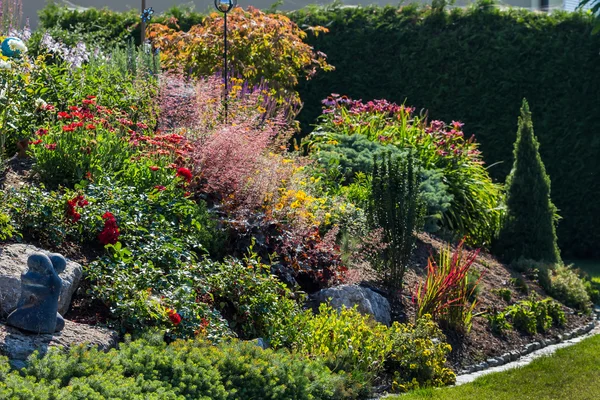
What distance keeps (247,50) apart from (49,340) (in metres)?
7.05

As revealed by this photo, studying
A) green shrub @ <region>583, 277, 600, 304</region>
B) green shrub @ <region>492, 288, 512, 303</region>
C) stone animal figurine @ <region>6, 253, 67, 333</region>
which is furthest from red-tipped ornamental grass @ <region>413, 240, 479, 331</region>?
stone animal figurine @ <region>6, 253, 67, 333</region>

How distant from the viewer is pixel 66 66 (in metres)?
8.62

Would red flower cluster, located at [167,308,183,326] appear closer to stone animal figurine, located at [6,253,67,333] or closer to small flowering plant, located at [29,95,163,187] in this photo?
stone animal figurine, located at [6,253,67,333]

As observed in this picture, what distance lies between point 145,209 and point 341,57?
6967 millimetres

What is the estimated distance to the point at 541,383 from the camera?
6.23 meters

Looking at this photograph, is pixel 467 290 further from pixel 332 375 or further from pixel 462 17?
pixel 462 17

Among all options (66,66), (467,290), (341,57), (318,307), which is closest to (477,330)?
(467,290)

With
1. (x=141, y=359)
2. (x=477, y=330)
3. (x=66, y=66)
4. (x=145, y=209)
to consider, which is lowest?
(x=477, y=330)

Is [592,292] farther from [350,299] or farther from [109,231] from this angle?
[109,231]

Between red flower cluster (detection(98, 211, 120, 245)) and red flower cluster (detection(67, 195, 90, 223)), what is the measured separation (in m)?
0.19

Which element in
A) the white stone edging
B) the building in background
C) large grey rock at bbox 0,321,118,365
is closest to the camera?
large grey rock at bbox 0,321,118,365

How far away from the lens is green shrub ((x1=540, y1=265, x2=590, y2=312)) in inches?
350

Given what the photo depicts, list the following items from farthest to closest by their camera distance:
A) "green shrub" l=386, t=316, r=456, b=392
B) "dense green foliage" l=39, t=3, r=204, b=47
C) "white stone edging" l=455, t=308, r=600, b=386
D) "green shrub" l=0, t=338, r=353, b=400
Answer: "dense green foliage" l=39, t=3, r=204, b=47 → "white stone edging" l=455, t=308, r=600, b=386 → "green shrub" l=386, t=316, r=456, b=392 → "green shrub" l=0, t=338, r=353, b=400

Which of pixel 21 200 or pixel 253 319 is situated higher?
pixel 21 200
